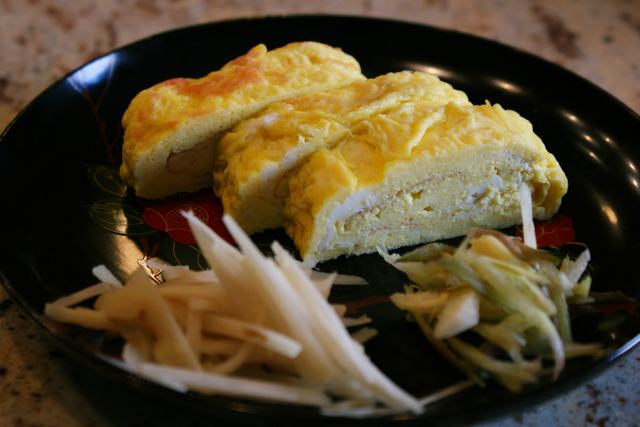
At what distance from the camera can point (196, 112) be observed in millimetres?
3074

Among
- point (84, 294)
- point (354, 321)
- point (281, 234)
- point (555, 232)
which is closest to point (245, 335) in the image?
point (354, 321)

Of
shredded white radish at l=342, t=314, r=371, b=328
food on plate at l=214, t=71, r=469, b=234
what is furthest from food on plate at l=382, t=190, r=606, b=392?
food on plate at l=214, t=71, r=469, b=234

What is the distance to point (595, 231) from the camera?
120 inches

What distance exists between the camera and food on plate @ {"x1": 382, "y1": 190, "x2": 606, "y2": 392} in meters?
2.23

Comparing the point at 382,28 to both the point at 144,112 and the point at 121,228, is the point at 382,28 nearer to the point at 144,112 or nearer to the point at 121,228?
the point at 144,112

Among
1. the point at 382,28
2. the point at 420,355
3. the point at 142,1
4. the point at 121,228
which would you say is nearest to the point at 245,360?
the point at 420,355

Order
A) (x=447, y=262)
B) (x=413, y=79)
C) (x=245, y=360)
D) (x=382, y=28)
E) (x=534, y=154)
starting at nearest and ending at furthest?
(x=245, y=360), (x=447, y=262), (x=534, y=154), (x=413, y=79), (x=382, y=28)

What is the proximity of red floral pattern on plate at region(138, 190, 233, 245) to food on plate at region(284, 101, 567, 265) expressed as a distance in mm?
347

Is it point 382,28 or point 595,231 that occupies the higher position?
point 382,28

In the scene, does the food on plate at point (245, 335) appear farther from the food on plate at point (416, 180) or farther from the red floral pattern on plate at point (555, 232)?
the red floral pattern on plate at point (555, 232)

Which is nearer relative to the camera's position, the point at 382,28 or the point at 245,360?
the point at 245,360

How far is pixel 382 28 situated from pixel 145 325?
2543mm

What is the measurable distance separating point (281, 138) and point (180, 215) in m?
0.60

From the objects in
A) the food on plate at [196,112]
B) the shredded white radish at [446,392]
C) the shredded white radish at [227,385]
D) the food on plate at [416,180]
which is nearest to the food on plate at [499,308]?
the shredded white radish at [446,392]
